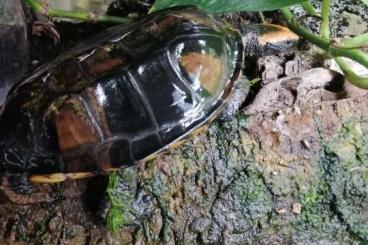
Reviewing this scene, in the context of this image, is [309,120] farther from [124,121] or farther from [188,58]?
[124,121]

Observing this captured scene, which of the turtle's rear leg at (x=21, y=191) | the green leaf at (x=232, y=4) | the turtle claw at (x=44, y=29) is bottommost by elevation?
the turtle's rear leg at (x=21, y=191)

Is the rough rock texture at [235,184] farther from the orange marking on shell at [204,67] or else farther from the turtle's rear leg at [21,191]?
the orange marking on shell at [204,67]

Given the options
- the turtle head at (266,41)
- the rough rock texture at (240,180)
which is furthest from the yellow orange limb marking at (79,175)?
the turtle head at (266,41)

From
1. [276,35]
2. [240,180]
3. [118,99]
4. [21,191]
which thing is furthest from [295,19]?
[21,191]

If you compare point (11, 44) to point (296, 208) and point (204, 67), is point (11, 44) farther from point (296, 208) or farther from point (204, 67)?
point (296, 208)

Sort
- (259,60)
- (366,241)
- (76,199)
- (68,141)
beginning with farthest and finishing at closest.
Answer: (259,60) → (366,241) → (76,199) → (68,141)

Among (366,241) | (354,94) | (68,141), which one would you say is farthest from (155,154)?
(366,241)
